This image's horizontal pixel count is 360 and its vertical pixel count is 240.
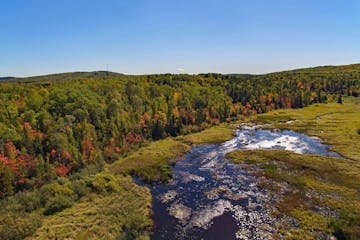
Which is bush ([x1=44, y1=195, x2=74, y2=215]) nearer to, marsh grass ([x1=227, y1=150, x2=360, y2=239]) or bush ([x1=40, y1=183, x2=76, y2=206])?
bush ([x1=40, y1=183, x2=76, y2=206])

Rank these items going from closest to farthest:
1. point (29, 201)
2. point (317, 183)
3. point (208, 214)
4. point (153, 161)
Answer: point (208, 214) → point (29, 201) → point (317, 183) → point (153, 161)

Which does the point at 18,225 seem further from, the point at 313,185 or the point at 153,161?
the point at 313,185

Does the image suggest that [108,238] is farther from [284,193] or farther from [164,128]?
[164,128]

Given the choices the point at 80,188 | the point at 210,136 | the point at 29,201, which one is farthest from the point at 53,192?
the point at 210,136

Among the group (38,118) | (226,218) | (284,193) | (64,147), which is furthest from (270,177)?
(38,118)

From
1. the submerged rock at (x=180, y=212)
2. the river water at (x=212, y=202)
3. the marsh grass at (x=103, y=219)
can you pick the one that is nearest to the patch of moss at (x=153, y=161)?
the river water at (x=212, y=202)

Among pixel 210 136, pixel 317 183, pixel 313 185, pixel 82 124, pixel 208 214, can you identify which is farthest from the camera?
pixel 210 136

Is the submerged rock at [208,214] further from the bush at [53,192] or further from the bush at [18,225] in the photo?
the bush at [18,225]

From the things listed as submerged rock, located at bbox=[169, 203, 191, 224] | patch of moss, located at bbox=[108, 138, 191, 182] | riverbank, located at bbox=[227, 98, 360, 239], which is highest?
patch of moss, located at bbox=[108, 138, 191, 182]

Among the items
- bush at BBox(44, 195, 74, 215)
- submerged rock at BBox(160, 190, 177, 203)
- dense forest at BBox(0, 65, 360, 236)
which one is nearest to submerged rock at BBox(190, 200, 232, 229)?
submerged rock at BBox(160, 190, 177, 203)
